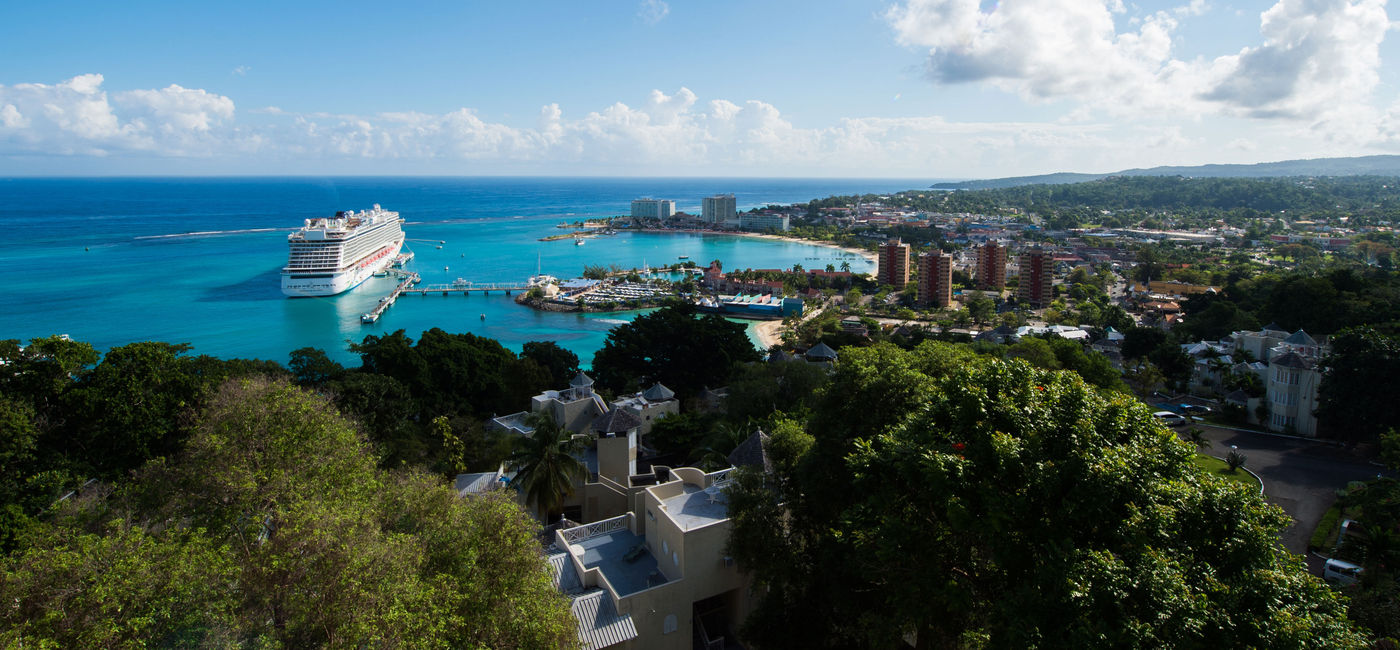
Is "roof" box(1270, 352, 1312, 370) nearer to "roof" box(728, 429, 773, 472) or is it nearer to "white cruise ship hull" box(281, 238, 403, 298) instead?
"roof" box(728, 429, 773, 472)

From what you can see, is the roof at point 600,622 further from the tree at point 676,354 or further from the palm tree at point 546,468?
the tree at point 676,354

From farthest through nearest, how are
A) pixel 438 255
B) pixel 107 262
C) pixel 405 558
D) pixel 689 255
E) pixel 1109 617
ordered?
pixel 689 255, pixel 438 255, pixel 107 262, pixel 405 558, pixel 1109 617

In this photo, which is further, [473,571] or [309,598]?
[473,571]

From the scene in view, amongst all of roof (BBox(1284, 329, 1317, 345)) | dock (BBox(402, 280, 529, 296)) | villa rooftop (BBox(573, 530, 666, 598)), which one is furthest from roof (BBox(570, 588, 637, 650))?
dock (BBox(402, 280, 529, 296))

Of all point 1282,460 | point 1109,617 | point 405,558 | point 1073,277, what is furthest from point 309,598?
point 1073,277

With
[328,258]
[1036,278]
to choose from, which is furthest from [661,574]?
[328,258]

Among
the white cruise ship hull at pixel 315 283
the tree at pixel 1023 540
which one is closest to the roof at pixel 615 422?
the tree at pixel 1023 540

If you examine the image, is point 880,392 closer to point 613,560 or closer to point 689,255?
point 613,560
